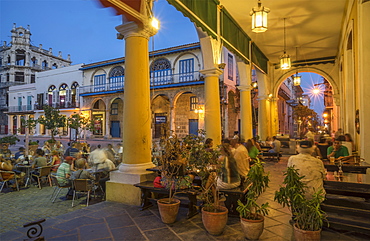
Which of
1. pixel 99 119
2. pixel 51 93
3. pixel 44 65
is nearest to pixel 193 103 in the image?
pixel 99 119

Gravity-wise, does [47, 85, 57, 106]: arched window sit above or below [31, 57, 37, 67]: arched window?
below

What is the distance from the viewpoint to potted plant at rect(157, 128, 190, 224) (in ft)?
11.6

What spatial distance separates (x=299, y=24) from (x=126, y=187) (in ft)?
27.3

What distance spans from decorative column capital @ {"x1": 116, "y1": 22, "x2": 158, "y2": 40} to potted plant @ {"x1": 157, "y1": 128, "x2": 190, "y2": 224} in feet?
6.90

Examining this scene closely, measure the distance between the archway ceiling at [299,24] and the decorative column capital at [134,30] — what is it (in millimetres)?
3567

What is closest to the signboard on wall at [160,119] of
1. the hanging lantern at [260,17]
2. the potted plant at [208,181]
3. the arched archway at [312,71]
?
the arched archway at [312,71]

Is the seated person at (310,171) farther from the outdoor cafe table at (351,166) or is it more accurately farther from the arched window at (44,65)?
the arched window at (44,65)

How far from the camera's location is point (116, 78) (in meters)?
24.6

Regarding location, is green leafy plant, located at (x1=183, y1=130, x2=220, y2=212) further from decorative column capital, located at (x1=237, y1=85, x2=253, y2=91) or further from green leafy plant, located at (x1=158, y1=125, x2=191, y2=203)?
decorative column capital, located at (x1=237, y1=85, x2=253, y2=91)

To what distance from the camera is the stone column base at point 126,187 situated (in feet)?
14.4

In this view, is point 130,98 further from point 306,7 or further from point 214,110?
point 306,7

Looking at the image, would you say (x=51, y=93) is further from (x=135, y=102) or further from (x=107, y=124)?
(x=135, y=102)

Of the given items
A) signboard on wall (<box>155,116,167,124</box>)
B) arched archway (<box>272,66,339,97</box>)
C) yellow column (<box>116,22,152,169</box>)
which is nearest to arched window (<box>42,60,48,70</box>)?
signboard on wall (<box>155,116,167,124</box>)

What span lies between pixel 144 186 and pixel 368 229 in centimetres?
325
